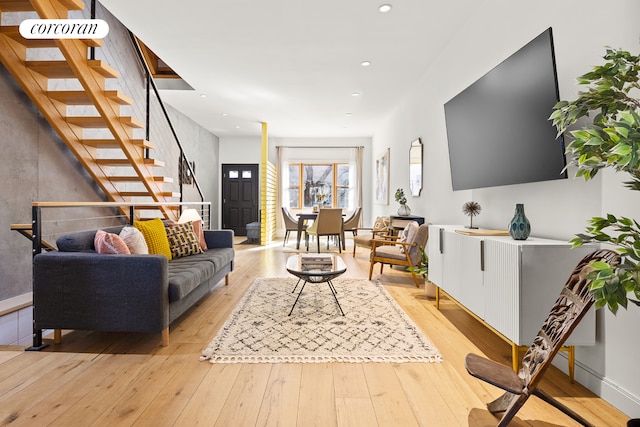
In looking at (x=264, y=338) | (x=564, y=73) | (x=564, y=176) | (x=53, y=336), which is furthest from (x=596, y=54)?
(x=53, y=336)

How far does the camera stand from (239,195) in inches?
363

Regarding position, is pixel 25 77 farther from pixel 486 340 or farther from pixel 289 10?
pixel 486 340

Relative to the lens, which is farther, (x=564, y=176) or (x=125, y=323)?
(x=125, y=323)

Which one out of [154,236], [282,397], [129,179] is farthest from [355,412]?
[129,179]

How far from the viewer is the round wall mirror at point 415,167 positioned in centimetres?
471

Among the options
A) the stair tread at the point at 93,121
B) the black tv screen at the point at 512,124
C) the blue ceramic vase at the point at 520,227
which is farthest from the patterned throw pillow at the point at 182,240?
the blue ceramic vase at the point at 520,227

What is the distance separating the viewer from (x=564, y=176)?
1.86m

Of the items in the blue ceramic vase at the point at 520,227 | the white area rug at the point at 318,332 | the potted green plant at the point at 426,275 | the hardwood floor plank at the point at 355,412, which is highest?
the blue ceramic vase at the point at 520,227

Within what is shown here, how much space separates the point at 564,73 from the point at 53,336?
4.03 metres

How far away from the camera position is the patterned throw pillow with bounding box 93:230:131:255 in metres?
2.40

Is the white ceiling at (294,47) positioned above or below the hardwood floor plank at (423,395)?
above

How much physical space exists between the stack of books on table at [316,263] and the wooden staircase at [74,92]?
244 centimetres

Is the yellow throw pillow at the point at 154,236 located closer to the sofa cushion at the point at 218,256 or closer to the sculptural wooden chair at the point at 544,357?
the sofa cushion at the point at 218,256

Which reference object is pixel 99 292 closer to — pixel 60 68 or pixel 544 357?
Answer: pixel 60 68
